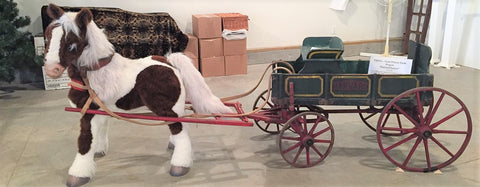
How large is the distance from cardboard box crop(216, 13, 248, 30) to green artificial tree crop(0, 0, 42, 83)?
92.0 inches

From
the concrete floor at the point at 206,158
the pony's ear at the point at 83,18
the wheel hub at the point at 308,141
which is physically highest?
the pony's ear at the point at 83,18

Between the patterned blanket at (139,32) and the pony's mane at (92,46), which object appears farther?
the patterned blanket at (139,32)

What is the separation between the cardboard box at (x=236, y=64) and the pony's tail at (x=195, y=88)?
2.96 meters

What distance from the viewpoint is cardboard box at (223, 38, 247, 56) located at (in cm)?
582

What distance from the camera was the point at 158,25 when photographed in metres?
5.53

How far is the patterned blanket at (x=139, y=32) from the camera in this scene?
5262 millimetres

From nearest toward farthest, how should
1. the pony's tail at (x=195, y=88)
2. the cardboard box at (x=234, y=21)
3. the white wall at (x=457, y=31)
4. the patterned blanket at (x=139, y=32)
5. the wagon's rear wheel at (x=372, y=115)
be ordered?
the pony's tail at (x=195, y=88) → the wagon's rear wheel at (x=372, y=115) → the patterned blanket at (x=139, y=32) → the cardboard box at (x=234, y=21) → the white wall at (x=457, y=31)

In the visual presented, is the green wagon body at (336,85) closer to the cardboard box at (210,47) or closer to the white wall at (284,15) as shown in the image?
the cardboard box at (210,47)

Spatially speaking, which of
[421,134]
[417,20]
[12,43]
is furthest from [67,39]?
[417,20]

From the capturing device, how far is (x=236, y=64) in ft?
19.5

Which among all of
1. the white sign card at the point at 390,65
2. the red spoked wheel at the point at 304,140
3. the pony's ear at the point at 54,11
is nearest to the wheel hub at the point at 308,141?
the red spoked wheel at the point at 304,140

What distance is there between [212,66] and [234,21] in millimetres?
683

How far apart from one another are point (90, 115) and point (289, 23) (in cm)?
449

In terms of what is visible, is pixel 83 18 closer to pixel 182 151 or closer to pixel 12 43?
pixel 182 151
